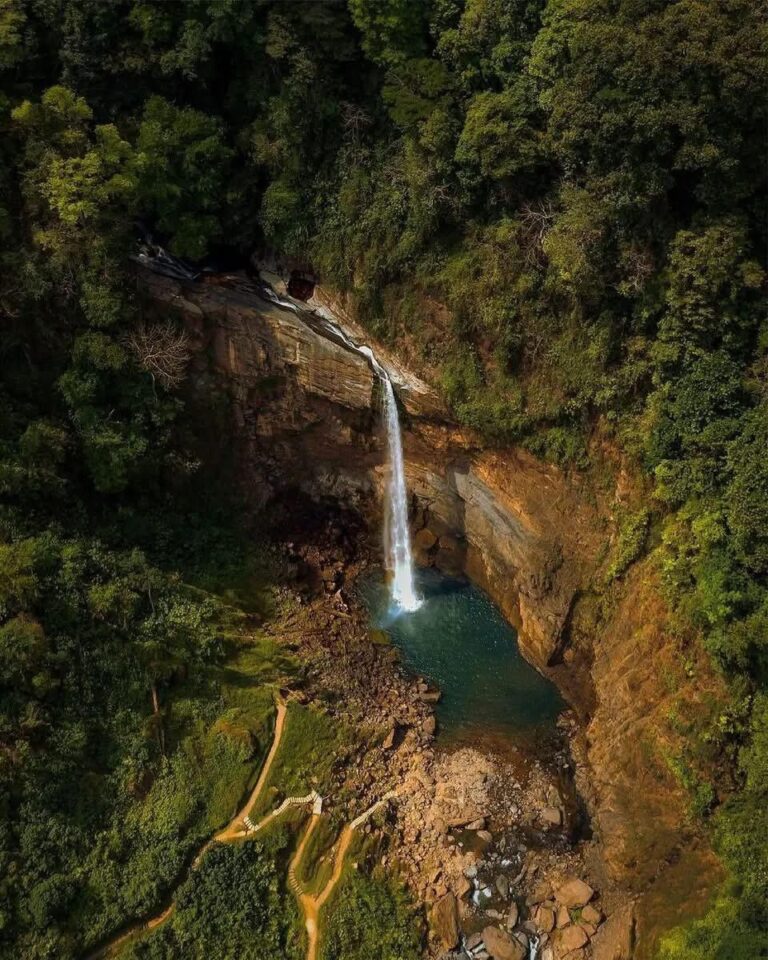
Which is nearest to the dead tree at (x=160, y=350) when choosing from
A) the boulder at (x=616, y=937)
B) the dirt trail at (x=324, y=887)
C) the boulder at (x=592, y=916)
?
the dirt trail at (x=324, y=887)

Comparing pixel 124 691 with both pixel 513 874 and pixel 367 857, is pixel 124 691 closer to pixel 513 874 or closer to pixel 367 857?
pixel 367 857

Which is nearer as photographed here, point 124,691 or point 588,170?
point 588,170

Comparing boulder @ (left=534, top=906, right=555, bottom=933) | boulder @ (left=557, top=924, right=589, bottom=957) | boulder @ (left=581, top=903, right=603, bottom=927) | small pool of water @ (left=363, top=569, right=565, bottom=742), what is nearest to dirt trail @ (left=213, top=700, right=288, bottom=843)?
small pool of water @ (left=363, top=569, right=565, bottom=742)

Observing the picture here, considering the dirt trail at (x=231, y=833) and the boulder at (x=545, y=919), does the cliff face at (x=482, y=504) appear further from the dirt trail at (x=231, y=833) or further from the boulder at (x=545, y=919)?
the dirt trail at (x=231, y=833)

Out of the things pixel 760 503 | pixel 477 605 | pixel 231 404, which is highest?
pixel 760 503

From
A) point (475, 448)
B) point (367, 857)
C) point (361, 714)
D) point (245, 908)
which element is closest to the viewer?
point (245, 908)

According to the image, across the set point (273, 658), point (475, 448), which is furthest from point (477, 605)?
point (273, 658)

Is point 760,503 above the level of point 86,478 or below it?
above

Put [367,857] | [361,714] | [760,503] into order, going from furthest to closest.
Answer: [361,714]
[367,857]
[760,503]
